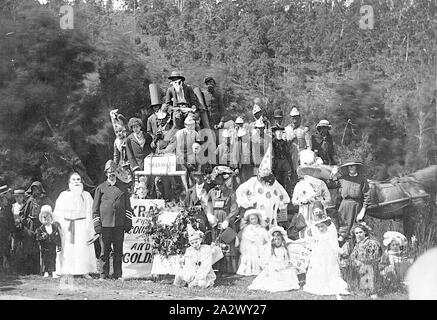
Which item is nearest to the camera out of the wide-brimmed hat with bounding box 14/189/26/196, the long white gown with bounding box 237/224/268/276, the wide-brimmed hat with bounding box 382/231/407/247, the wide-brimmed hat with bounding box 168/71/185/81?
the wide-brimmed hat with bounding box 382/231/407/247

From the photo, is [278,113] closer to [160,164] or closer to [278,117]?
[278,117]

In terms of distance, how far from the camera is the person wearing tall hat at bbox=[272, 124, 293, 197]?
36.7 ft

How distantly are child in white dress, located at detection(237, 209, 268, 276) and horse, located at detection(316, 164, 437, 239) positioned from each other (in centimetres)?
107

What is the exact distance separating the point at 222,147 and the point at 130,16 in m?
2.40

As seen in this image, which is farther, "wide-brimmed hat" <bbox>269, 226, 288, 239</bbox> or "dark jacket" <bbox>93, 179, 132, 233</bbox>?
"dark jacket" <bbox>93, 179, 132, 233</bbox>

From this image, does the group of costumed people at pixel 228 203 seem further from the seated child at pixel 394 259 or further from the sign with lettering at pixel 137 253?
the sign with lettering at pixel 137 253

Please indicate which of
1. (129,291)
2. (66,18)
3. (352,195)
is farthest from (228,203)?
(66,18)

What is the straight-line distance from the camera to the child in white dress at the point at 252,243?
10.6m

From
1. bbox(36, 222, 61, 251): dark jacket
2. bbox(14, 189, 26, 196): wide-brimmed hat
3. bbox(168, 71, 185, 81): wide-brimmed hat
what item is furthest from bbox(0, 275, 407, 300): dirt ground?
bbox(168, 71, 185, 81): wide-brimmed hat

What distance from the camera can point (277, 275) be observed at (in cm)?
1014

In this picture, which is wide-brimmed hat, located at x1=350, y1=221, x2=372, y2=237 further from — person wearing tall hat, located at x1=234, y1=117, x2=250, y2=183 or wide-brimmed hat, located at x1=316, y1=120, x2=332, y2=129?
person wearing tall hat, located at x1=234, y1=117, x2=250, y2=183

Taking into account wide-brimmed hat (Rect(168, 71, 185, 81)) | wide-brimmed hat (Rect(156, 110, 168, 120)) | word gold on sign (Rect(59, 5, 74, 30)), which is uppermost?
word gold on sign (Rect(59, 5, 74, 30))

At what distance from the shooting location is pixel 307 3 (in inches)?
445
